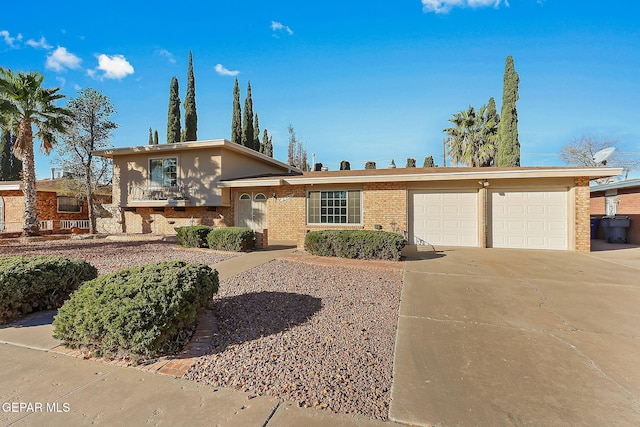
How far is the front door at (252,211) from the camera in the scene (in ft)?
46.4

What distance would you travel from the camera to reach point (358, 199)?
1251 centimetres

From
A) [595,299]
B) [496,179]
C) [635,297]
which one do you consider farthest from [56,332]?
[496,179]

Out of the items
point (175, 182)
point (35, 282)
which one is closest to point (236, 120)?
point (175, 182)

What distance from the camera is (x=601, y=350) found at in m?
3.29

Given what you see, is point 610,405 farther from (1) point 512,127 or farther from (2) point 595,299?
(1) point 512,127

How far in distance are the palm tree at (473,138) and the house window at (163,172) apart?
67.9 ft

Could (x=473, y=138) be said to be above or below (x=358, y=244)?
above

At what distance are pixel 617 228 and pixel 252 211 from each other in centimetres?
1678

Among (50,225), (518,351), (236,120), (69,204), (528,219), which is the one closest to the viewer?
(518,351)

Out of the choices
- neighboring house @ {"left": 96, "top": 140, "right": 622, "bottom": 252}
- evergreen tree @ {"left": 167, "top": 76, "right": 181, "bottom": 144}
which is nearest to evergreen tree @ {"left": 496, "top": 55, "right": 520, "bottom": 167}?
neighboring house @ {"left": 96, "top": 140, "right": 622, "bottom": 252}

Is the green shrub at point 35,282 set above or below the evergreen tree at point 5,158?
below

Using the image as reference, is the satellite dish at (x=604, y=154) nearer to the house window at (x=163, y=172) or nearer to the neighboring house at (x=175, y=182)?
the neighboring house at (x=175, y=182)

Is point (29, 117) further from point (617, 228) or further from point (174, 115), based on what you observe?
point (617, 228)

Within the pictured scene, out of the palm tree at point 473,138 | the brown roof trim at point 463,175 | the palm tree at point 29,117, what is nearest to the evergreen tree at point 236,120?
the palm tree at point 29,117
